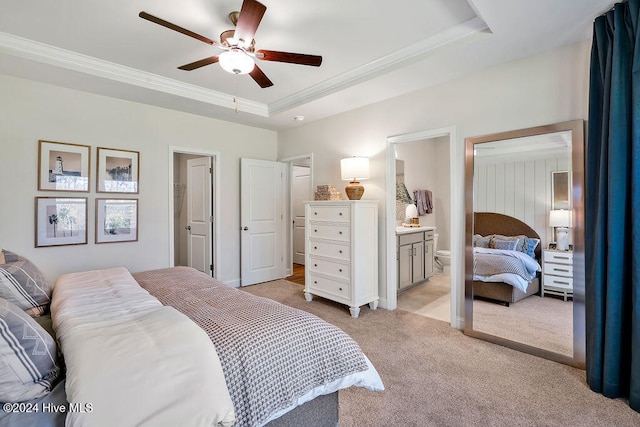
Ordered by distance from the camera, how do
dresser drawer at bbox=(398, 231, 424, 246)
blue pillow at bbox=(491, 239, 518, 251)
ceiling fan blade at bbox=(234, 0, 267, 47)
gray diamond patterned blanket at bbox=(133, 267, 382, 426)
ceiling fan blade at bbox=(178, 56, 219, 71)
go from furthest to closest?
1. dresser drawer at bbox=(398, 231, 424, 246)
2. blue pillow at bbox=(491, 239, 518, 251)
3. ceiling fan blade at bbox=(178, 56, 219, 71)
4. ceiling fan blade at bbox=(234, 0, 267, 47)
5. gray diamond patterned blanket at bbox=(133, 267, 382, 426)

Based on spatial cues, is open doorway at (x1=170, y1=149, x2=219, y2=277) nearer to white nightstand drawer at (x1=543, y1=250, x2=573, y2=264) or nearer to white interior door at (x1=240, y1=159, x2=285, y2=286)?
white interior door at (x1=240, y1=159, x2=285, y2=286)

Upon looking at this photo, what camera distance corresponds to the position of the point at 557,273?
2.50 metres

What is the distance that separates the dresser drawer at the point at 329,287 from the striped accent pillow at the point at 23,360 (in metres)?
2.69

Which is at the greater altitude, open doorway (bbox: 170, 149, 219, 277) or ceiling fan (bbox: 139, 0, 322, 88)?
ceiling fan (bbox: 139, 0, 322, 88)

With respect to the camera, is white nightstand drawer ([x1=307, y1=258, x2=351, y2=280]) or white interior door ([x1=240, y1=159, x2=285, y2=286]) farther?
white interior door ([x1=240, y1=159, x2=285, y2=286])

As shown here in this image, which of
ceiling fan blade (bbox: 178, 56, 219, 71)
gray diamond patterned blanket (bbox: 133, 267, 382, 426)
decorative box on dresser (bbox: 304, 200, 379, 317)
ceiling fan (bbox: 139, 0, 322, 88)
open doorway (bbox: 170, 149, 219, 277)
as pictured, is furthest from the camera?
open doorway (bbox: 170, 149, 219, 277)

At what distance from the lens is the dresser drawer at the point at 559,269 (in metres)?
2.40

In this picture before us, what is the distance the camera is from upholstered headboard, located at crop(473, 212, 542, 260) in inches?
106

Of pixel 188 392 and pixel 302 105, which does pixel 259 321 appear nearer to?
pixel 188 392

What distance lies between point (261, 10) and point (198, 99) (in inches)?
84.2

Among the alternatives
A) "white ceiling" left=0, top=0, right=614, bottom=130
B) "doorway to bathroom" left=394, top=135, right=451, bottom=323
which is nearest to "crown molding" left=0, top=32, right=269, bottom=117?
"white ceiling" left=0, top=0, right=614, bottom=130

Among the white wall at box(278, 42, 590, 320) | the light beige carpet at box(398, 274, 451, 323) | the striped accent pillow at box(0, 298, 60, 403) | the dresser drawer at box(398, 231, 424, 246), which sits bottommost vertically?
the light beige carpet at box(398, 274, 451, 323)

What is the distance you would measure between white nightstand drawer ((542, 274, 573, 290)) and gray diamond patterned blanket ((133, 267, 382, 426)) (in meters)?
1.92

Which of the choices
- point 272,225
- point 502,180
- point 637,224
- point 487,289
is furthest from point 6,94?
point 637,224
